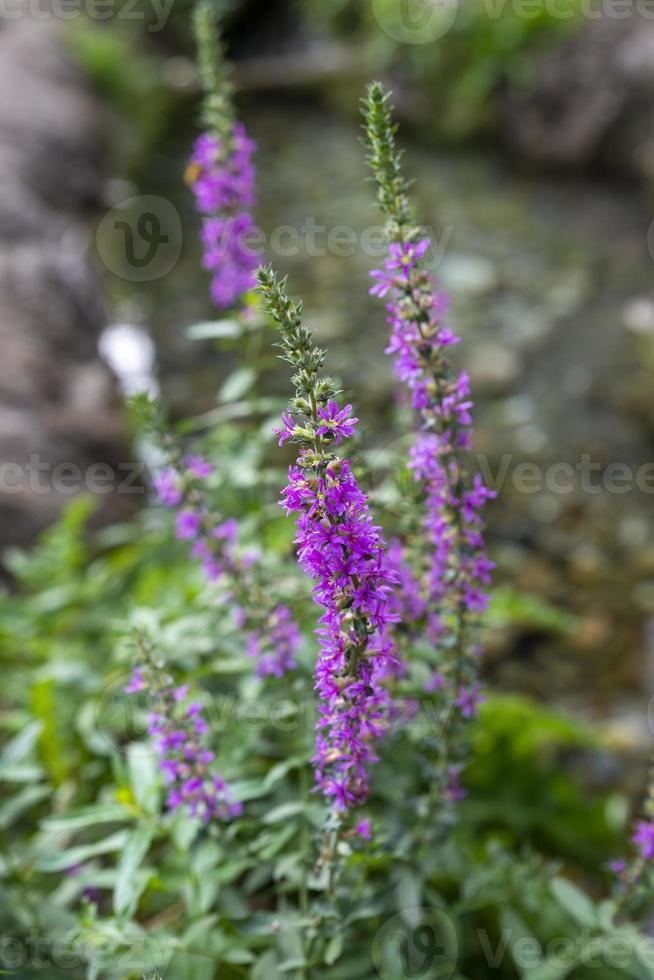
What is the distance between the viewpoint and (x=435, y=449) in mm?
1741

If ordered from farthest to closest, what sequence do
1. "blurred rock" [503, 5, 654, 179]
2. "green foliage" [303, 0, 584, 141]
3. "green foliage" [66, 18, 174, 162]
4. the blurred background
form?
"green foliage" [66, 18, 174, 162] → "green foliage" [303, 0, 584, 141] → "blurred rock" [503, 5, 654, 179] → the blurred background

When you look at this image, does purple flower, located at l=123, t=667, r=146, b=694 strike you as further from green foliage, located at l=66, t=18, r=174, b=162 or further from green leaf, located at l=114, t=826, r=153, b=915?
green foliage, located at l=66, t=18, r=174, b=162

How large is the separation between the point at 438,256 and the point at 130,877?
572cm

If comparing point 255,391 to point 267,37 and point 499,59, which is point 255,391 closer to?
point 499,59

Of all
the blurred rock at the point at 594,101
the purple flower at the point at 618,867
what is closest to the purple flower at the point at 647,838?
the purple flower at the point at 618,867

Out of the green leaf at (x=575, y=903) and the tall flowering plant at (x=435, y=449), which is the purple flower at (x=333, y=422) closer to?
the tall flowering plant at (x=435, y=449)

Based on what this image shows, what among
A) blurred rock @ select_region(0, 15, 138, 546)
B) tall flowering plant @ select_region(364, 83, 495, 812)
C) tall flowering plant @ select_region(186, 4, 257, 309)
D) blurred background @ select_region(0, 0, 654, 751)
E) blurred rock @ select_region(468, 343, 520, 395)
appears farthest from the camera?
blurred rock @ select_region(468, 343, 520, 395)

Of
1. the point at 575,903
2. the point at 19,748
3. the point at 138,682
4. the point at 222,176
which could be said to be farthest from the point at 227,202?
the point at 575,903

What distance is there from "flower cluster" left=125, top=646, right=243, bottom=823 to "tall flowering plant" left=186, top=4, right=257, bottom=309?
1113 mm

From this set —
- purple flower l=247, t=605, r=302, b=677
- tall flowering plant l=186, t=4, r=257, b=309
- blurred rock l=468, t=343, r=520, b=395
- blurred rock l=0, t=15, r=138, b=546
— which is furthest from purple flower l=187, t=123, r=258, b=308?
blurred rock l=468, t=343, r=520, b=395

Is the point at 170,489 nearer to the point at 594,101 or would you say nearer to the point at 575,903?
the point at 575,903

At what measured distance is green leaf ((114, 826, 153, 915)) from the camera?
72.9 inches

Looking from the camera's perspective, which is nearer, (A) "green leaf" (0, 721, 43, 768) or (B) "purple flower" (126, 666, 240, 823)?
(B) "purple flower" (126, 666, 240, 823)

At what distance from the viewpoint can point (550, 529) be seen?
4.61 m
